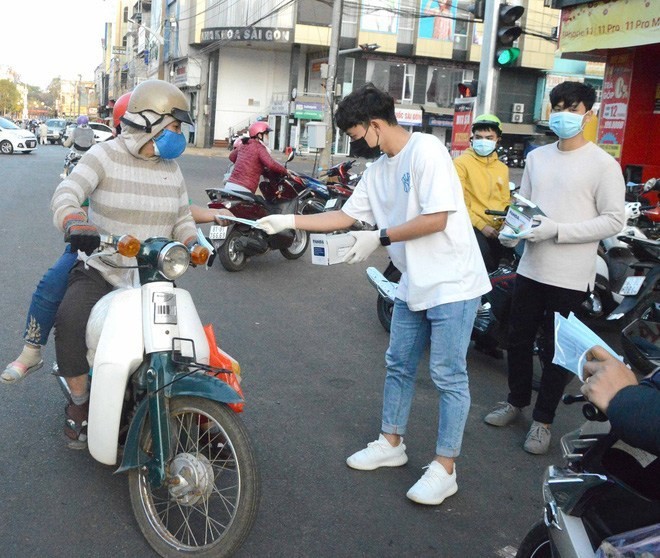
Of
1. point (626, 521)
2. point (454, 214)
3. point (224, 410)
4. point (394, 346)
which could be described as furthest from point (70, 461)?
point (626, 521)

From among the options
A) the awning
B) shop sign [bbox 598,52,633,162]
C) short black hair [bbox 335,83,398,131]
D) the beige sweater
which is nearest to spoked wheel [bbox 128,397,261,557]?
short black hair [bbox 335,83,398,131]

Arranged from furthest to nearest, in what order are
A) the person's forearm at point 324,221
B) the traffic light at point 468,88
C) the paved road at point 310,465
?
the traffic light at point 468,88 → the person's forearm at point 324,221 → the paved road at point 310,465

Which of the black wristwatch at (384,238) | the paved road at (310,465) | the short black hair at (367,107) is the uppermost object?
the short black hair at (367,107)

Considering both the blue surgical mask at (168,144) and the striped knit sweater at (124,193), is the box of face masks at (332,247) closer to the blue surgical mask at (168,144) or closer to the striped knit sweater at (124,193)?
the striped knit sweater at (124,193)

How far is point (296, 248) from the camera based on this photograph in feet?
32.8

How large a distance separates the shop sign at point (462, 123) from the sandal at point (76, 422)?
851cm

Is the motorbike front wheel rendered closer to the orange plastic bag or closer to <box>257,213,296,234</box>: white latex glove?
the orange plastic bag

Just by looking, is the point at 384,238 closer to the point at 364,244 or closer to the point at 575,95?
the point at 364,244

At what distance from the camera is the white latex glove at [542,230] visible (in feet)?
13.4

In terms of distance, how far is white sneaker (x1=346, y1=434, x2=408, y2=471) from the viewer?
12.8 feet

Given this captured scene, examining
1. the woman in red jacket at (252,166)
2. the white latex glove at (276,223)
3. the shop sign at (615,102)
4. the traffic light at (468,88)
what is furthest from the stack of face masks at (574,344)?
the shop sign at (615,102)

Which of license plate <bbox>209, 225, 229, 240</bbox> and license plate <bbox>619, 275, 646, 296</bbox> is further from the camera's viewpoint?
license plate <bbox>209, 225, 229, 240</bbox>

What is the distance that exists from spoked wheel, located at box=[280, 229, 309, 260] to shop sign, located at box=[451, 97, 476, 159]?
9.88 ft

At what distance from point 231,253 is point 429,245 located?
5.69 meters
